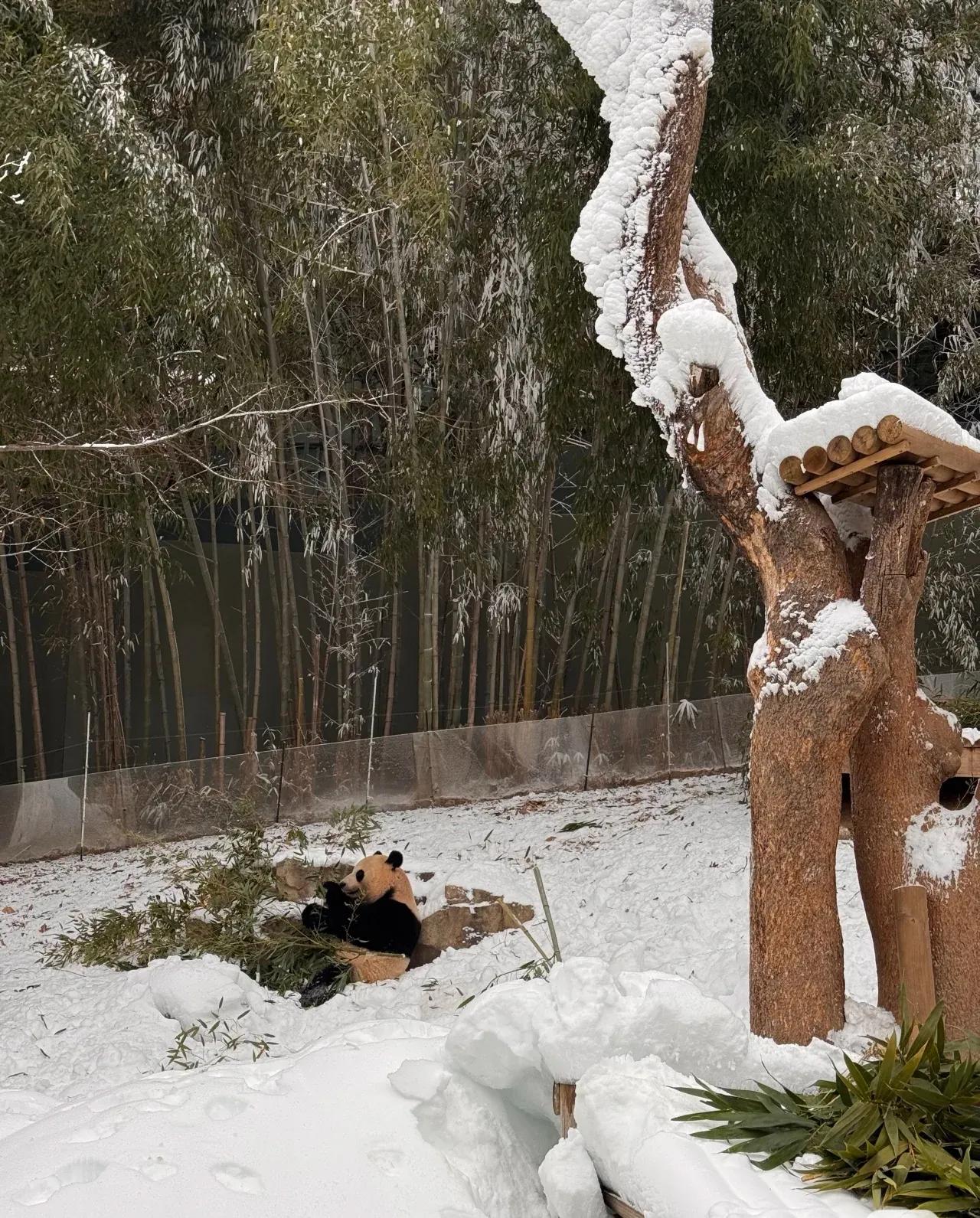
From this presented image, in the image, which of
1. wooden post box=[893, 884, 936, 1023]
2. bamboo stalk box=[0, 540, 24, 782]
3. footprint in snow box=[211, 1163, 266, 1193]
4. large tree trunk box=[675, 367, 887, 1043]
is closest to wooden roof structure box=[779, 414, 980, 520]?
large tree trunk box=[675, 367, 887, 1043]

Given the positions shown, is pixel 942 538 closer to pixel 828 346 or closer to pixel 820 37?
pixel 828 346

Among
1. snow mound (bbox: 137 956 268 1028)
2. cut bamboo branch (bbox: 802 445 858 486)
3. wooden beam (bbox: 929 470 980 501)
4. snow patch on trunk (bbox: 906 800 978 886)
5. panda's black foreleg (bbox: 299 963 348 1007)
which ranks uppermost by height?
cut bamboo branch (bbox: 802 445 858 486)

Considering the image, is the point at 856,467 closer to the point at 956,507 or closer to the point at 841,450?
the point at 841,450

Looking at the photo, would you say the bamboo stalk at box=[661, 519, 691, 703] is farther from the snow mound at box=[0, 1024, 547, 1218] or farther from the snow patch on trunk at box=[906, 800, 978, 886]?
the snow mound at box=[0, 1024, 547, 1218]

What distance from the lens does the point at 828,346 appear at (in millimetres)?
6430

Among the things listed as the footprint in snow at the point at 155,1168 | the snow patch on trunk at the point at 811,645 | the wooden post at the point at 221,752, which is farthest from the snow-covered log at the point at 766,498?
the wooden post at the point at 221,752

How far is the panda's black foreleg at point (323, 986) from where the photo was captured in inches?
188

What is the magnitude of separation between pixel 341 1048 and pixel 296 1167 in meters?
0.46

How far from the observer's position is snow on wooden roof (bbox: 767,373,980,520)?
286cm

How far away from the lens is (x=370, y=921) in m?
5.07

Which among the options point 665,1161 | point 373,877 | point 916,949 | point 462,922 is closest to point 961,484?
point 916,949

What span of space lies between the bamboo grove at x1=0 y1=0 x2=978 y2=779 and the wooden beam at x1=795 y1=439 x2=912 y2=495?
8.08 ft

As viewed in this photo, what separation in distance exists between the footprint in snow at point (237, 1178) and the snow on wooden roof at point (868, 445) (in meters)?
2.01

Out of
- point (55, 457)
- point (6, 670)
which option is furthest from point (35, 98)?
point (6, 670)
